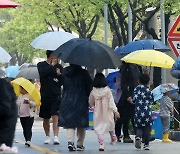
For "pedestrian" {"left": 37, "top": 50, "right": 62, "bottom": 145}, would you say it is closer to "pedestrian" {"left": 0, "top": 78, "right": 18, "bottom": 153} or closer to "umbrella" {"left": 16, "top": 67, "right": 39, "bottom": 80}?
"pedestrian" {"left": 0, "top": 78, "right": 18, "bottom": 153}

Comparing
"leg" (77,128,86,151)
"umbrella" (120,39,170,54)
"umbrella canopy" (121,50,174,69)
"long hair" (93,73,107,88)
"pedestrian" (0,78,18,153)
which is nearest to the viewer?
"pedestrian" (0,78,18,153)

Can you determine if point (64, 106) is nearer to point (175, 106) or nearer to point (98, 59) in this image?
point (98, 59)

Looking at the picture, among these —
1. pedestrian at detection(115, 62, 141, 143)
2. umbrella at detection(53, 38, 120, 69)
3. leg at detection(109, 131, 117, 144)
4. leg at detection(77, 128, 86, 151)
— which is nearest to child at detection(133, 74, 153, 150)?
umbrella at detection(53, 38, 120, 69)

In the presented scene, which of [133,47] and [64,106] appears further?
[133,47]

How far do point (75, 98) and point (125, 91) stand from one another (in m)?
2.50

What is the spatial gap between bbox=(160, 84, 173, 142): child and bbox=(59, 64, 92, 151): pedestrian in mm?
3561

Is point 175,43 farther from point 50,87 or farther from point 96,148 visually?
point 96,148

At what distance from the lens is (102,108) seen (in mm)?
16891

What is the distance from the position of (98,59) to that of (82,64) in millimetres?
306

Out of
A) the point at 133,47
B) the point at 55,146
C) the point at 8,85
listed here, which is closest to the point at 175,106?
the point at 133,47

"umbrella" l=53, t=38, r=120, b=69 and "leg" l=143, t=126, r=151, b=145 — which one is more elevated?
"umbrella" l=53, t=38, r=120, b=69

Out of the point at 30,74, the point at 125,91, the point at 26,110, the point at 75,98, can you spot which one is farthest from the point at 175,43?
the point at 30,74

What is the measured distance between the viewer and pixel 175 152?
54.7 feet

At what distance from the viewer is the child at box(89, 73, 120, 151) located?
16609mm
